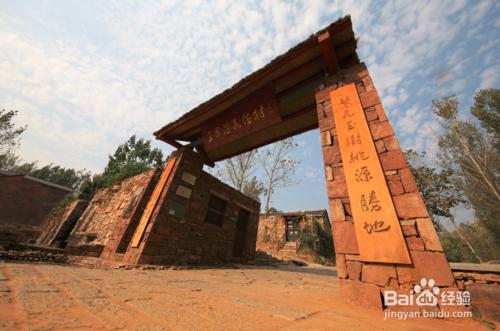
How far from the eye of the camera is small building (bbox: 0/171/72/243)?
1761 centimetres

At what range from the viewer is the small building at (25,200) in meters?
17.6

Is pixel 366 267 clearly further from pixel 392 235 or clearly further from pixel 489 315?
pixel 489 315

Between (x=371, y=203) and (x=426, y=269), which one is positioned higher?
(x=371, y=203)

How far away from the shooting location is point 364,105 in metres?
2.91

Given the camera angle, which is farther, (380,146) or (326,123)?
(326,123)

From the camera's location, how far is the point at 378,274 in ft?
6.36

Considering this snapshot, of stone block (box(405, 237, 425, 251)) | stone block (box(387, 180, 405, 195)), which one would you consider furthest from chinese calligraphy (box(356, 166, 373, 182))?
stone block (box(405, 237, 425, 251))

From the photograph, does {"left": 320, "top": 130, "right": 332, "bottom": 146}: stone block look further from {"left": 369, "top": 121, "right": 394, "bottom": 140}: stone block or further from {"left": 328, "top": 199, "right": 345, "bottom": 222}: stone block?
{"left": 328, "top": 199, "right": 345, "bottom": 222}: stone block

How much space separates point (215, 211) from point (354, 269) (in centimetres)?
539

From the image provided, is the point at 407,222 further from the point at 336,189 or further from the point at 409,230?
the point at 336,189

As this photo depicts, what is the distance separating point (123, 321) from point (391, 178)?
267cm

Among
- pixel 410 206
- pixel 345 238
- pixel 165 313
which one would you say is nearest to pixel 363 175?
pixel 410 206

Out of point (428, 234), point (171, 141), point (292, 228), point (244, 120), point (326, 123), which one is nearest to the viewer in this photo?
point (428, 234)

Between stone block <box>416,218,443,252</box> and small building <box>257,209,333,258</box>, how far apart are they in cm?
1322
